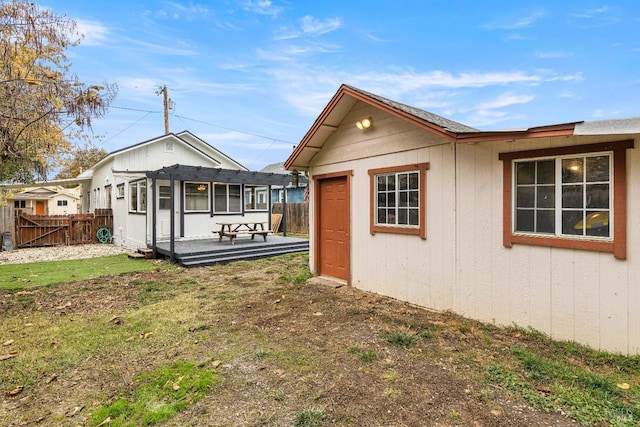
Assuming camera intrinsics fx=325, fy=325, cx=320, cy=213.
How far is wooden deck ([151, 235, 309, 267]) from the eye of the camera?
31.6ft

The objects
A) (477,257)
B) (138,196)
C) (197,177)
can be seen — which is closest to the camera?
(477,257)

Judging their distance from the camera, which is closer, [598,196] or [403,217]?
[598,196]

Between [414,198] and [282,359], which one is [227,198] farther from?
[282,359]

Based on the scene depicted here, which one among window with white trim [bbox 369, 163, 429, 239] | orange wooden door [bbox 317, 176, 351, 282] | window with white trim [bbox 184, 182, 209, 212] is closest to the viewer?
window with white trim [bbox 369, 163, 429, 239]

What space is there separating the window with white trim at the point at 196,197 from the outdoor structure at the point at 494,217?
7.82m

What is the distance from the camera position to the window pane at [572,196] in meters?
3.63

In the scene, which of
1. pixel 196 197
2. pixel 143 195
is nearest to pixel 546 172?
pixel 196 197

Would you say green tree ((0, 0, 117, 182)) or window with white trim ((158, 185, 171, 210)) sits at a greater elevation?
green tree ((0, 0, 117, 182))

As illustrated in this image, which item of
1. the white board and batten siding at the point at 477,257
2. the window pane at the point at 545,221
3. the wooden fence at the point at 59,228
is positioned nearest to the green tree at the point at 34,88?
the white board and batten siding at the point at 477,257

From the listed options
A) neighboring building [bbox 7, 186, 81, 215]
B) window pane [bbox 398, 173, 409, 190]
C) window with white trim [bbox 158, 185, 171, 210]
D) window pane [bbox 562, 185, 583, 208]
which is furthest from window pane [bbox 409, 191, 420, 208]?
neighboring building [bbox 7, 186, 81, 215]

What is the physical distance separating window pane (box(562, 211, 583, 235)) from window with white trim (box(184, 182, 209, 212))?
12.1 m

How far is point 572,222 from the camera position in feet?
12.2

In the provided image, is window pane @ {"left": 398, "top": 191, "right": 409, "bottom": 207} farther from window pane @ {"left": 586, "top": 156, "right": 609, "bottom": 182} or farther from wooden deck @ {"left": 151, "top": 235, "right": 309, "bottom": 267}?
wooden deck @ {"left": 151, "top": 235, "right": 309, "bottom": 267}

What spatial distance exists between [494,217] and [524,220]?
1.14ft
